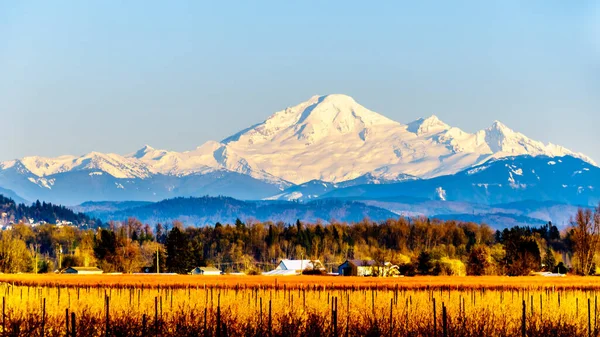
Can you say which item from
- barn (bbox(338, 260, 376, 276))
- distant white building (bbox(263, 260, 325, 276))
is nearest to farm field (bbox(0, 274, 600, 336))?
barn (bbox(338, 260, 376, 276))

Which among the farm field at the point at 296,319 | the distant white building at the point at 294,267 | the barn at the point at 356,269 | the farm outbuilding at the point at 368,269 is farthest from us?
the distant white building at the point at 294,267

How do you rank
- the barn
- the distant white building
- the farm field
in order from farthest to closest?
the distant white building → the barn → the farm field

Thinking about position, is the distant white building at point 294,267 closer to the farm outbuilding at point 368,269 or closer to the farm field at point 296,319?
the farm outbuilding at point 368,269

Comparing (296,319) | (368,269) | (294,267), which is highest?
(294,267)

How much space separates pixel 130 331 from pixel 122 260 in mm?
113448

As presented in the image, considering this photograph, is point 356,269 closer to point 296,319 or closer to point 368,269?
point 368,269

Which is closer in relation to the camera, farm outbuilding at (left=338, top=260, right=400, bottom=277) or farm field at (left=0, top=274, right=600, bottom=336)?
farm field at (left=0, top=274, right=600, bottom=336)

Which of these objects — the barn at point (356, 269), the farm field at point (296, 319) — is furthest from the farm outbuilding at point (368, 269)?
the farm field at point (296, 319)

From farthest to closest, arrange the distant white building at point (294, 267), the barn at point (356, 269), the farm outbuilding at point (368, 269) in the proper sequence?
the distant white building at point (294, 267), the barn at point (356, 269), the farm outbuilding at point (368, 269)

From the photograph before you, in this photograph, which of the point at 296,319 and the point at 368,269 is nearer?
the point at 296,319

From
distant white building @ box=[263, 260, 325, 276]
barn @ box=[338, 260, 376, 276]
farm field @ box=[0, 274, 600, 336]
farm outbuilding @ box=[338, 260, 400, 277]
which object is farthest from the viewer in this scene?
distant white building @ box=[263, 260, 325, 276]

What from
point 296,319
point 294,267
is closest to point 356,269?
point 294,267

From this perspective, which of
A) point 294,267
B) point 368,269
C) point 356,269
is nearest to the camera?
point 368,269

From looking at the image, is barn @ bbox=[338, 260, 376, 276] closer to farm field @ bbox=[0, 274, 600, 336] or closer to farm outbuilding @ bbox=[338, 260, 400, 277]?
farm outbuilding @ bbox=[338, 260, 400, 277]
